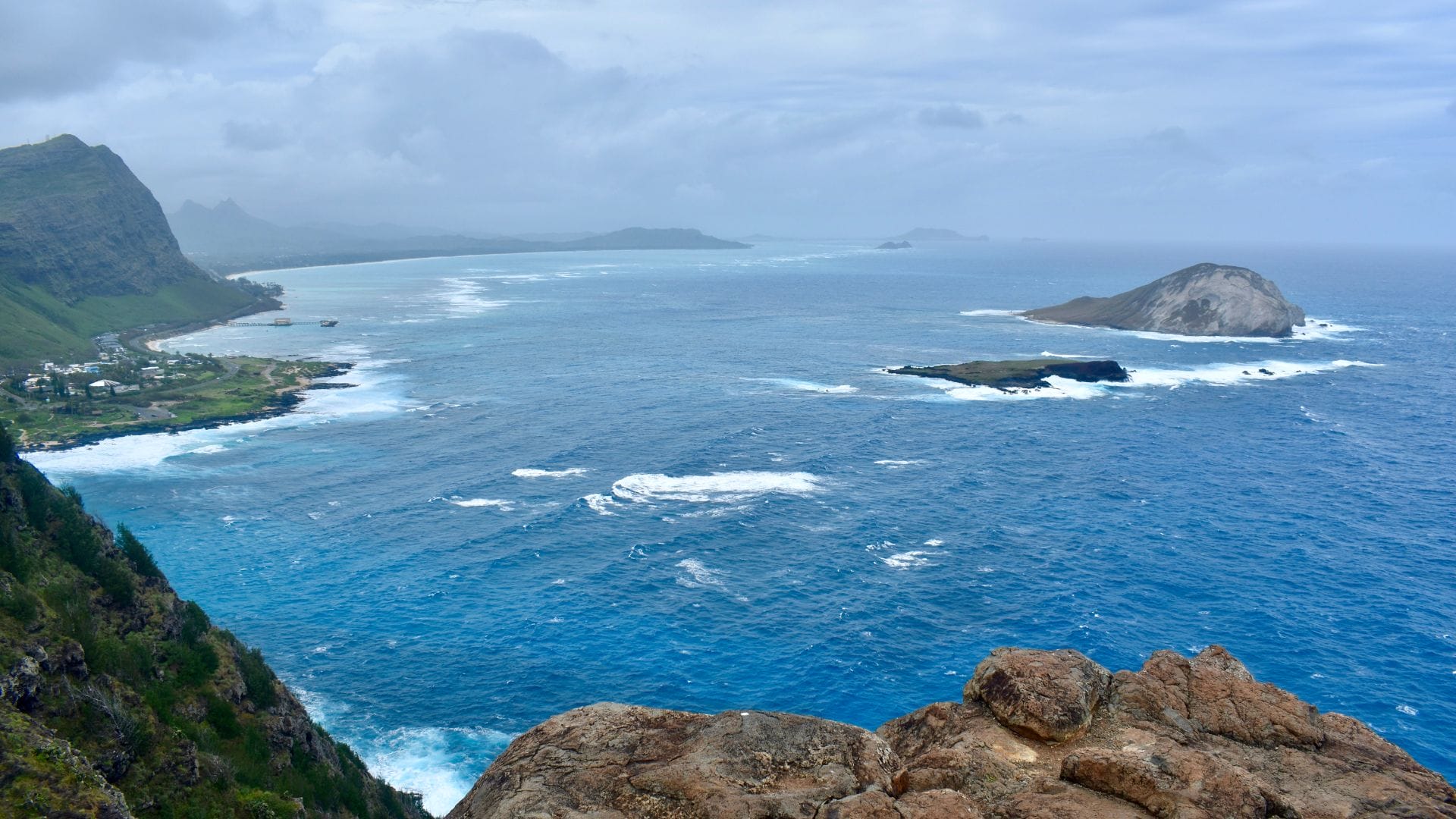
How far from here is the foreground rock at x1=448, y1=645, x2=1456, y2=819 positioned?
19.5 metres

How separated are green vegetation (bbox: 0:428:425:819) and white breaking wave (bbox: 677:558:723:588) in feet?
97.3

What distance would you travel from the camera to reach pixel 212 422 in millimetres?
131875

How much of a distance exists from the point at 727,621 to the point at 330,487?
53.9 meters

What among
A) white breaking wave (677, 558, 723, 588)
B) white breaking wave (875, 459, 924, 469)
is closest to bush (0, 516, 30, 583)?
white breaking wave (677, 558, 723, 588)

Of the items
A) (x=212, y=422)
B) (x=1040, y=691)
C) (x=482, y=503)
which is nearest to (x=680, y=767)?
(x=1040, y=691)

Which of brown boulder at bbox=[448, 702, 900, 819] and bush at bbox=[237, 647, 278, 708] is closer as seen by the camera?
brown boulder at bbox=[448, 702, 900, 819]

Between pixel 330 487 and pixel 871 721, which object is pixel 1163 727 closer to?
pixel 871 721

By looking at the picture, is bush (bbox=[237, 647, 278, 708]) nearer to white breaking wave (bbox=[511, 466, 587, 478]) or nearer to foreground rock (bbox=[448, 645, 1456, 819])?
foreground rock (bbox=[448, 645, 1456, 819])

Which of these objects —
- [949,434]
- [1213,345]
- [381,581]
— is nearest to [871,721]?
[381,581]

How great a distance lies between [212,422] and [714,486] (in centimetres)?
8276

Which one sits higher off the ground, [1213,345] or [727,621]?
[1213,345]

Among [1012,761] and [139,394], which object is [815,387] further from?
[1012,761]

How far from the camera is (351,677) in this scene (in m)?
60.8

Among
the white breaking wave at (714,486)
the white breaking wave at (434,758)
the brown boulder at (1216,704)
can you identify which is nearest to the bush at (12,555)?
the white breaking wave at (434,758)
